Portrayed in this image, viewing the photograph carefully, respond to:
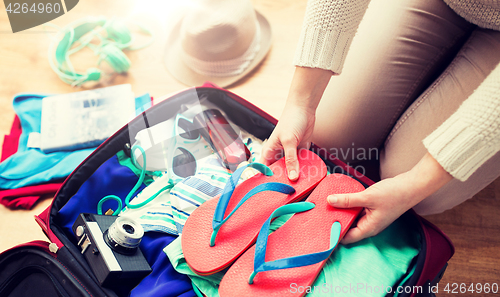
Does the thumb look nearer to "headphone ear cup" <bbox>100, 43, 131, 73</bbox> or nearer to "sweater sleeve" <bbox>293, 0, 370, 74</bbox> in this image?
"sweater sleeve" <bbox>293, 0, 370, 74</bbox>

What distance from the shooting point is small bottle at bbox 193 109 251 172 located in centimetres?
67

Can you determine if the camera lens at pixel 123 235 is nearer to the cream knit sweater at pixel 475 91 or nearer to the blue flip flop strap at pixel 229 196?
the blue flip flop strap at pixel 229 196

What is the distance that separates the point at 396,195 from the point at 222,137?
1.27 feet

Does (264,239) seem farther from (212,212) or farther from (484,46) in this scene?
(484,46)

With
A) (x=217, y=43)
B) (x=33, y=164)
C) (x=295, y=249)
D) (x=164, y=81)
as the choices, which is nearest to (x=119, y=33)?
(x=164, y=81)

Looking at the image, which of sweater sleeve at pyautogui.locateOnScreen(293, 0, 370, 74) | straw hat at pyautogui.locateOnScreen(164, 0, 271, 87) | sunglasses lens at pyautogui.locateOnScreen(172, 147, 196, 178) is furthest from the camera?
straw hat at pyautogui.locateOnScreen(164, 0, 271, 87)

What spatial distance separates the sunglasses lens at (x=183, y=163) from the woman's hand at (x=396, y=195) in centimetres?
36

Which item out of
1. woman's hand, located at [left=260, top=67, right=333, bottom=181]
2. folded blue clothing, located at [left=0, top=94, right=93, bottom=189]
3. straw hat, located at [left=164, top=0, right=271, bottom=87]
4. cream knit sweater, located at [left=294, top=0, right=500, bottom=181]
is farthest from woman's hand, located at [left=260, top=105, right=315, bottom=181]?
folded blue clothing, located at [left=0, top=94, right=93, bottom=189]

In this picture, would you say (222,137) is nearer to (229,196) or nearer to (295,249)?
(229,196)

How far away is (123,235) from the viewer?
0.49 m

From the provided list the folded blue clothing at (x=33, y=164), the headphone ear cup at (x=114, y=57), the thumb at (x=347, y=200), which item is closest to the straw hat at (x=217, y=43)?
the headphone ear cup at (x=114, y=57)

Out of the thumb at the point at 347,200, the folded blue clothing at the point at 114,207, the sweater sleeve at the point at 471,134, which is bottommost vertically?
the folded blue clothing at the point at 114,207

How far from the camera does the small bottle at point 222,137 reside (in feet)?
Answer: 2.20

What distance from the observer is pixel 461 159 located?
44 cm
